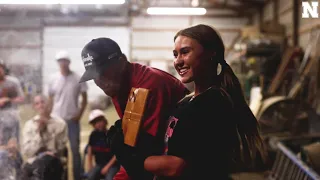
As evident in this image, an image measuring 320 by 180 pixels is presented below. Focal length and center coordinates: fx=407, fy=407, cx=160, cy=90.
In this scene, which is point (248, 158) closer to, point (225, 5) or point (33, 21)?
point (33, 21)

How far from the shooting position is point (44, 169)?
278 centimetres

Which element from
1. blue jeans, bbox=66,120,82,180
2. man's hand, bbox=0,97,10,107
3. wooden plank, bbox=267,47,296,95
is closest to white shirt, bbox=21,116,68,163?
blue jeans, bbox=66,120,82,180

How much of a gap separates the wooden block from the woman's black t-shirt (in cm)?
13

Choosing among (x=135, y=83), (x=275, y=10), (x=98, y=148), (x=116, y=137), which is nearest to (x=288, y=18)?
(x=275, y=10)

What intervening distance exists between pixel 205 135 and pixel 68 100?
2240 millimetres

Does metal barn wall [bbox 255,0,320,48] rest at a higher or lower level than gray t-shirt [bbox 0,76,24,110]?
higher

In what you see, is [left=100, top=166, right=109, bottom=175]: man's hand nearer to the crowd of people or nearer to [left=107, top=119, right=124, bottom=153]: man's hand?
the crowd of people

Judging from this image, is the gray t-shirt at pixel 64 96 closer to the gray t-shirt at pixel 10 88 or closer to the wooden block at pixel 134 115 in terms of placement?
the gray t-shirt at pixel 10 88

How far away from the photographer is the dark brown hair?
112 cm

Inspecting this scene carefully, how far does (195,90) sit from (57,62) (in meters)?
2.05

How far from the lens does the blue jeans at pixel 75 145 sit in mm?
2697

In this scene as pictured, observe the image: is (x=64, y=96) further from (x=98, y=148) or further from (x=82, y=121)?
(x=98, y=148)

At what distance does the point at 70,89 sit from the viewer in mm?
3098

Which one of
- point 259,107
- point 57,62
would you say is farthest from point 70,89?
point 259,107
